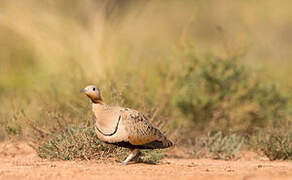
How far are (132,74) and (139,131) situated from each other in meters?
4.74

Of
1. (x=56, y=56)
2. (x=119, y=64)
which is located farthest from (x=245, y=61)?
Result: (x=56, y=56)

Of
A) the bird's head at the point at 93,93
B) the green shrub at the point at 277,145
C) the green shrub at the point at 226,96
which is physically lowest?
the green shrub at the point at 277,145

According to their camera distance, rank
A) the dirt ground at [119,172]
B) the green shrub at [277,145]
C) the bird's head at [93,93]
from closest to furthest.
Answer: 1. the dirt ground at [119,172]
2. the bird's head at [93,93]
3. the green shrub at [277,145]

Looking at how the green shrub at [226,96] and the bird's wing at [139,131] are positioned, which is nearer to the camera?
the bird's wing at [139,131]

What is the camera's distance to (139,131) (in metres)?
7.28

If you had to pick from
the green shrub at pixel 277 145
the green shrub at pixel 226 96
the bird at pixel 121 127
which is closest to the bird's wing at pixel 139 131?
the bird at pixel 121 127

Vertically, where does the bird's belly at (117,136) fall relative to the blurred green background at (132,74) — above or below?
below

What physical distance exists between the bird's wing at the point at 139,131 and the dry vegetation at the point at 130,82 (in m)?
0.96

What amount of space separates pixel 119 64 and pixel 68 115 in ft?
12.3

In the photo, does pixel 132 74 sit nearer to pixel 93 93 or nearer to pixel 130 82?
pixel 130 82

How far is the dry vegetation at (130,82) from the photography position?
910 centimetres

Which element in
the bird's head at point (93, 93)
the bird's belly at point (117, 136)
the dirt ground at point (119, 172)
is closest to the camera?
the dirt ground at point (119, 172)

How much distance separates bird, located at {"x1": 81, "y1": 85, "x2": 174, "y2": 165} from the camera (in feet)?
23.5

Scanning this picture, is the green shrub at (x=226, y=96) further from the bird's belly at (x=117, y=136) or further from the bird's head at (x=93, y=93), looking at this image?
the bird's belly at (x=117, y=136)
